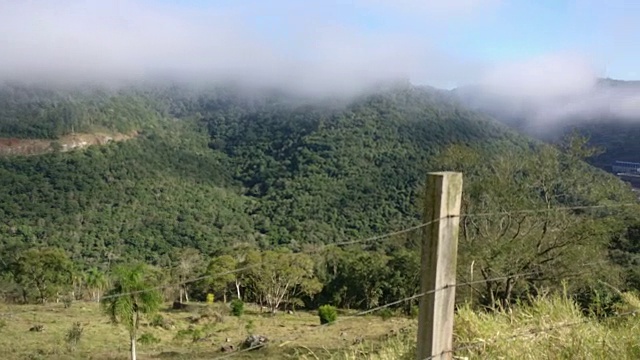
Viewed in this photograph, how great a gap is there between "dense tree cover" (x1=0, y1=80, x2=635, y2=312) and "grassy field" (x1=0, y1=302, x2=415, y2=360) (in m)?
2.52

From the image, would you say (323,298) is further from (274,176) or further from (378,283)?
(274,176)

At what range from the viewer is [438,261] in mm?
2199

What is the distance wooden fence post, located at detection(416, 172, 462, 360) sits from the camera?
86.3 inches

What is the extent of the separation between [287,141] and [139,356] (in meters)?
75.7

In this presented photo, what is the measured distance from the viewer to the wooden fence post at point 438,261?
7.19 ft

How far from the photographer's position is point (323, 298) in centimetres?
3102

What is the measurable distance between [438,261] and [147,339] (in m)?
17.4

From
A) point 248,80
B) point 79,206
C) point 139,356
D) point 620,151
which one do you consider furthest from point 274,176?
point 248,80

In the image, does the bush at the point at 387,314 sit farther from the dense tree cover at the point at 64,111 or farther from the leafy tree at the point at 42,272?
the dense tree cover at the point at 64,111

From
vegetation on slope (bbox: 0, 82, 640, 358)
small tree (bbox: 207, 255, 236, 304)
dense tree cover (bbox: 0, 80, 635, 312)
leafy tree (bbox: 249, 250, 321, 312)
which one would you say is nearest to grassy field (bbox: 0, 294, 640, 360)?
vegetation on slope (bbox: 0, 82, 640, 358)

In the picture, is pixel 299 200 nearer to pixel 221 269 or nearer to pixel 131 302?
pixel 221 269

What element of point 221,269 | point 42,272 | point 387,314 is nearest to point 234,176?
point 42,272

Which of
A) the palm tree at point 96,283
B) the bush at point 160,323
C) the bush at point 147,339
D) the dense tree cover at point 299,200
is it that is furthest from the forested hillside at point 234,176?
the bush at point 147,339

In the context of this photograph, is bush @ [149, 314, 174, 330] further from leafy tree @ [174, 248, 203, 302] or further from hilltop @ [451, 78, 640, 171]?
hilltop @ [451, 78, 640, 171]
